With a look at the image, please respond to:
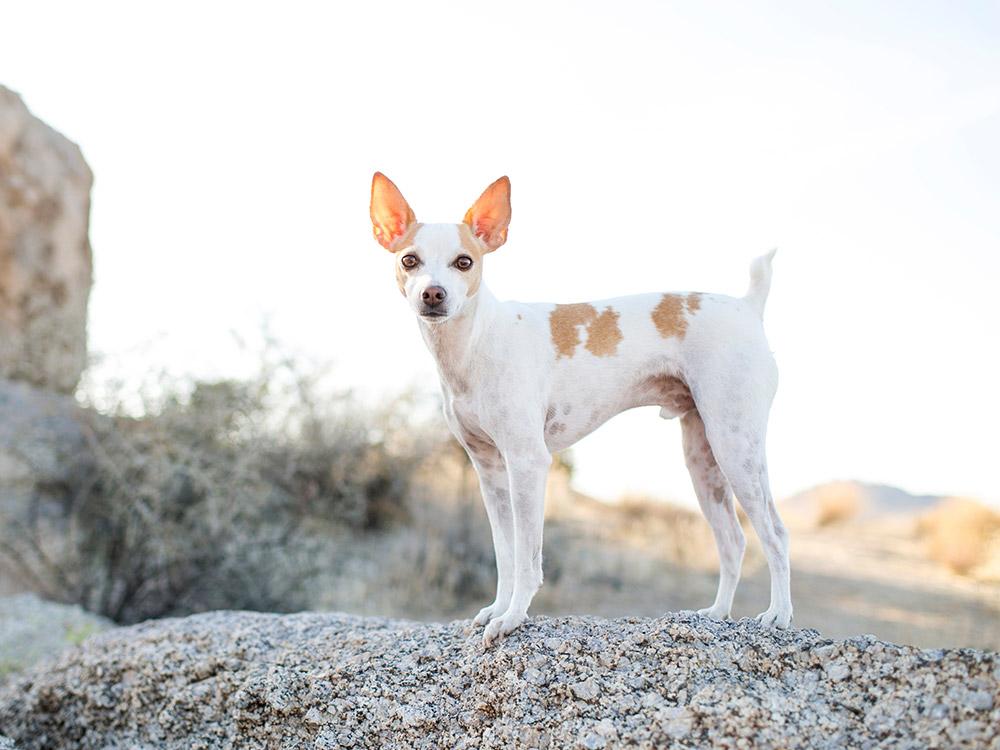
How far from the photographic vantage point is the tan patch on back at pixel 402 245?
3.81 metres

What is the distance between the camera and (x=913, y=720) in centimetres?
289

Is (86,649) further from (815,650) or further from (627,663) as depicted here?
(815,650)

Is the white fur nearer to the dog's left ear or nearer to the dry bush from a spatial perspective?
the dog's left ear

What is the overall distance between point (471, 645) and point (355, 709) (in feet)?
1.85

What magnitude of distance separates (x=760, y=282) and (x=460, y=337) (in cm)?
149

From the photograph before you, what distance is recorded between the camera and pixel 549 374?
13.1 ft

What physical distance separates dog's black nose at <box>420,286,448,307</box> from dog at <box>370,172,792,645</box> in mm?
88

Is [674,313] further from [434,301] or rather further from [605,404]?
[434,301]

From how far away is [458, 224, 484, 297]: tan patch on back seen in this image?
3.78 metres

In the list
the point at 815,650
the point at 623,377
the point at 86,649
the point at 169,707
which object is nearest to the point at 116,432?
the point at 86,649

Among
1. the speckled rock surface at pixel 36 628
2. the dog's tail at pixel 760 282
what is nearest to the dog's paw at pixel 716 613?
the dog's tail at pixel 760 282

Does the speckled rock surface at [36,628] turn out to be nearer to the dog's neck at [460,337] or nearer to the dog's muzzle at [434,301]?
the dog's neck at [460,337]

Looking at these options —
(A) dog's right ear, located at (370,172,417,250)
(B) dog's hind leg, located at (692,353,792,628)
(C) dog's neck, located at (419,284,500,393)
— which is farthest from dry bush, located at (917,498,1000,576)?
(A) dog's right ear, located at (370,172,417,250)

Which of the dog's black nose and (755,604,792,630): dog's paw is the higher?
the dog's black nose
